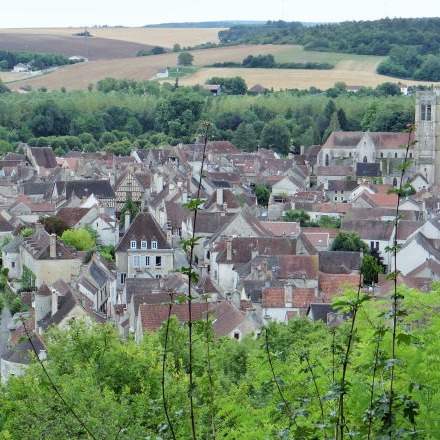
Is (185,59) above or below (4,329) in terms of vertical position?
below

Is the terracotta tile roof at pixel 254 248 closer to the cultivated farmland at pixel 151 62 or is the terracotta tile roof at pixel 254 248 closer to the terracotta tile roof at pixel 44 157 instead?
the terracotta tile roof at pixel 44 157

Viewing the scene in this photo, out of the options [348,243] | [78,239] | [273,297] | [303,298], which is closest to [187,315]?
[273,297]

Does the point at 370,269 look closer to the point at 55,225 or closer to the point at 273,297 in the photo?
the point at 273,297

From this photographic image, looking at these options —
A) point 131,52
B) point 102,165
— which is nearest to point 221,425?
point 102,165

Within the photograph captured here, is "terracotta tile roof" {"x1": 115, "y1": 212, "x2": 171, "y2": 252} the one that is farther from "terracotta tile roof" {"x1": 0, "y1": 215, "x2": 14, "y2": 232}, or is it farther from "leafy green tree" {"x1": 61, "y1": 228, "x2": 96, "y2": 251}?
"terracotta tile roof" {"x1": 0, "y1": 215, "x2": 14, "y2": 232}

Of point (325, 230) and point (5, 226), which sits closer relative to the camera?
point (325, 230)

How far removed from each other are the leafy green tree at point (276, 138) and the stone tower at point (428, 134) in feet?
67.0

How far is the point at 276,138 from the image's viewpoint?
102062mm

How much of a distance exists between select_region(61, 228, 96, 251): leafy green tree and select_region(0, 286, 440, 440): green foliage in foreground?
74.3ft

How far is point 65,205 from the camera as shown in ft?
196

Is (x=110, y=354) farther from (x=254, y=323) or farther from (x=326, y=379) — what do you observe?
(x=254, y=323)

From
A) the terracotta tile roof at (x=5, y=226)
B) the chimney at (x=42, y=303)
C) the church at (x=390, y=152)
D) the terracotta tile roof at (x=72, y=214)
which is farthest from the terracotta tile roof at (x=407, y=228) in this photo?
the church at (x=390, y=152)

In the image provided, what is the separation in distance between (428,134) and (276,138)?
21811 millimetres

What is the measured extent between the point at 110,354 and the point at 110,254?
89.7 feet
